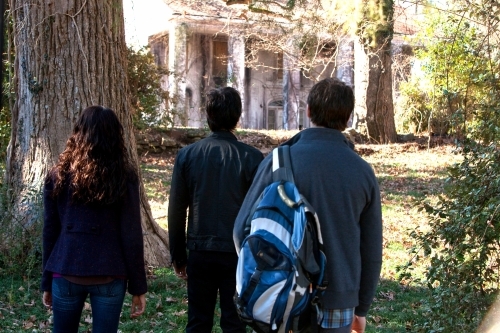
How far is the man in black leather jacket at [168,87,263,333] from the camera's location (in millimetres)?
4262

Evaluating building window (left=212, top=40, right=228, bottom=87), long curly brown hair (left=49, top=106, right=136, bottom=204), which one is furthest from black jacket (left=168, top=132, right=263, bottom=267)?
building window (left=212, top=40, right=228, bottom=87)

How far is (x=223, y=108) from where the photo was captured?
4301 millimetres

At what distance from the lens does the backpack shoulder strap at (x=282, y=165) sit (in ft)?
10.5

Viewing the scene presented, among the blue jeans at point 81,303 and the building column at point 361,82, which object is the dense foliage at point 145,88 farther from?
the blue jeans at point 81,303

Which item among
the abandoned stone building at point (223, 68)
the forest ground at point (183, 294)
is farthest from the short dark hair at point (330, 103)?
the abandoned stone building at point (223, 68)

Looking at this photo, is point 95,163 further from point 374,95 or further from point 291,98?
point 291,98

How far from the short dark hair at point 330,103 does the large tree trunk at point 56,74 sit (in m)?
4.18

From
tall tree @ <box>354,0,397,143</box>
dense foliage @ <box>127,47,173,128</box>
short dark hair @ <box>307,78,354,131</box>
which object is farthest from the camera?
tall tree @ <box>354,0,397,143</box>

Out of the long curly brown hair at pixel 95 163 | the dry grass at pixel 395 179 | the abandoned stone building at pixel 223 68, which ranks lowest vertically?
the dry grass at pixel 395 179

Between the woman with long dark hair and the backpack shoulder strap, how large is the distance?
86 cm

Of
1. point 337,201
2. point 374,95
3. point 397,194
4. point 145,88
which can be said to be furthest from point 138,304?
point 374,95

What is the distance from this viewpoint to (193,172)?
14.2ft

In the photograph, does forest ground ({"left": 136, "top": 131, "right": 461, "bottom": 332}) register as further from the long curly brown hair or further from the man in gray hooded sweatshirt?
the long curly brown hair

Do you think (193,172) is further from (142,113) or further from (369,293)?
(142,113)
